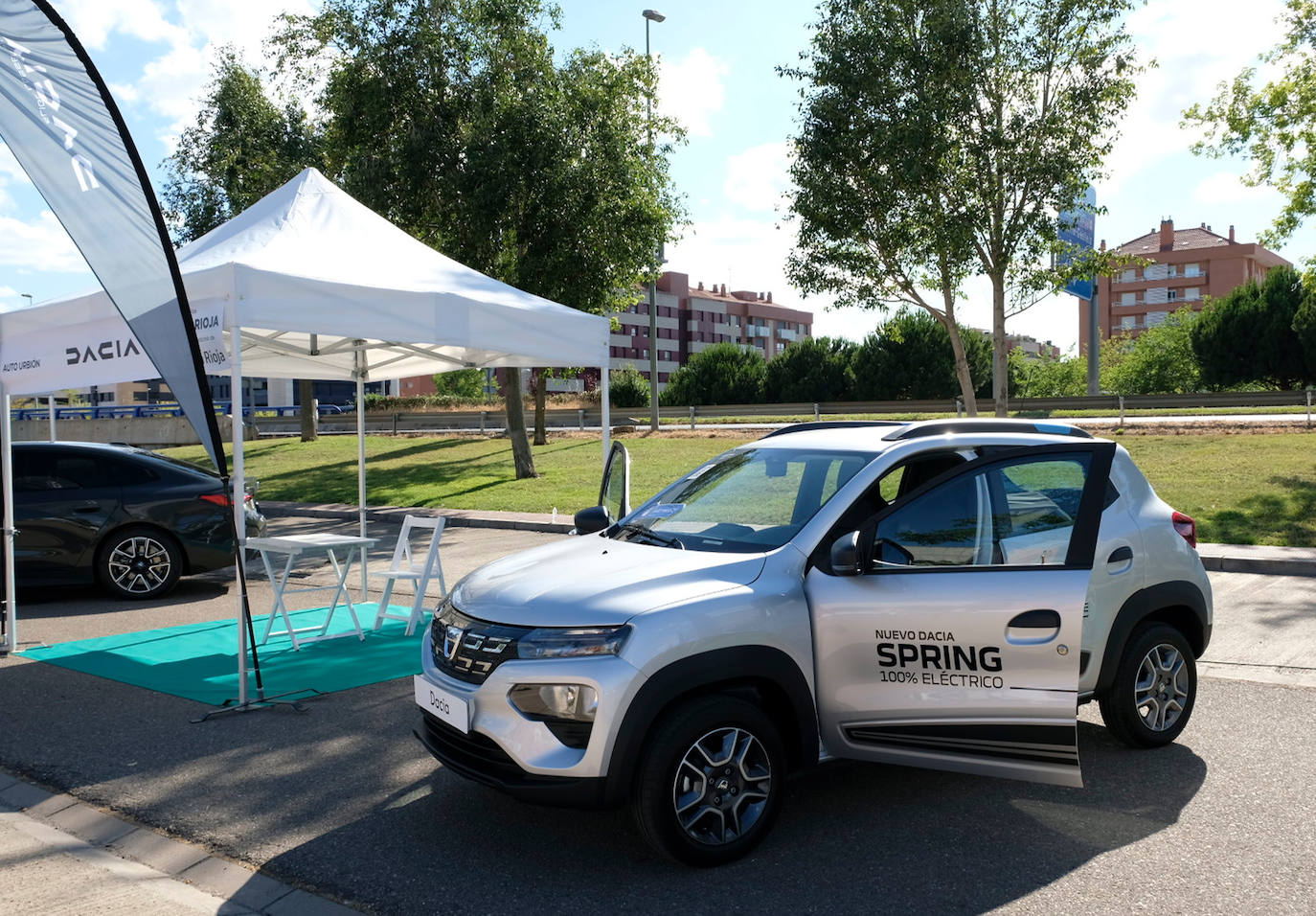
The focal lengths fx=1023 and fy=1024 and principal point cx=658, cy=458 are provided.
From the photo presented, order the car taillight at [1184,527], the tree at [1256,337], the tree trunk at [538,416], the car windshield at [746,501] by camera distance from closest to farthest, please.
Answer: the car windshield at [746,501], the car taillight at [1184,527], the tree trunk at [538,416], the tree at [1256,337]

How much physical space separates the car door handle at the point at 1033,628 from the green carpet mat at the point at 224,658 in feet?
13.8

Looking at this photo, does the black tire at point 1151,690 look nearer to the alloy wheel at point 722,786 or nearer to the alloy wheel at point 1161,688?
the alloy wheel at point 1161,688

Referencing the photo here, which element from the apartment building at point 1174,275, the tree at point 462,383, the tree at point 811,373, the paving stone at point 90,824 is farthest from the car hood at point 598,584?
the apartment building at point 1174,275

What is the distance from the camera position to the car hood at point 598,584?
12.2 ft

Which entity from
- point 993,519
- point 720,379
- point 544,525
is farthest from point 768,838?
point 720,379

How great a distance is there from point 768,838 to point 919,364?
54890 mm

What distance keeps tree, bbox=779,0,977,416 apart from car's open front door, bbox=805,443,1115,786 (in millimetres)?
14142

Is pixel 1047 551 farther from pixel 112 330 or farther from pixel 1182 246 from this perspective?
pixel 1182 246

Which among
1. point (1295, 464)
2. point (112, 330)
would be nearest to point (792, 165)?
point (1295, 464)

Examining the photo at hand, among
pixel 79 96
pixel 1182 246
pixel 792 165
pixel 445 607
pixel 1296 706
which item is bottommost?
pixel 1296 706

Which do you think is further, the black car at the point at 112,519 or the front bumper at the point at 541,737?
the black car at the point at 112,519

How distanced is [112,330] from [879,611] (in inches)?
219

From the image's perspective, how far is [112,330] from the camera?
6.89 m

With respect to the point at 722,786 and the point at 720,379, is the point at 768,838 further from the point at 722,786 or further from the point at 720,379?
the point at 720,379
